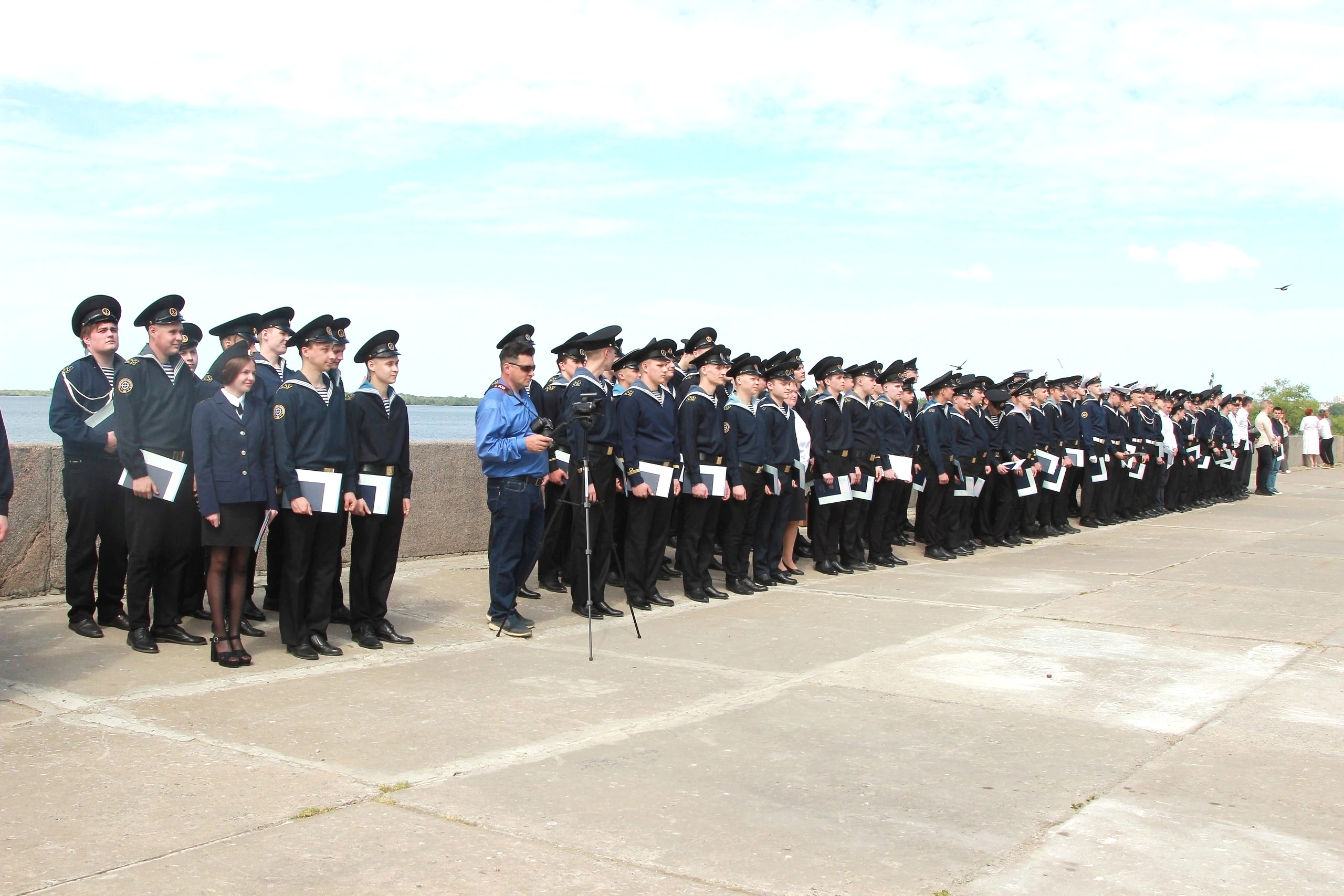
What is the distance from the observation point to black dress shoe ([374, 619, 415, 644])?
7.34 metres

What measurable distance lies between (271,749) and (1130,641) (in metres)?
5.54

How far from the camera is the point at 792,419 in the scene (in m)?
10.3

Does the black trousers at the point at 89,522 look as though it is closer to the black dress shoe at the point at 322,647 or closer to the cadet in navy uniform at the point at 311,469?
the cadet in navy uniform at the point at 311,469

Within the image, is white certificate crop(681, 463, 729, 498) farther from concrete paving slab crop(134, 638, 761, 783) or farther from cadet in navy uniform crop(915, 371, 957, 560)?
cadet in navy uniform crop(915, 371, 957, 560)

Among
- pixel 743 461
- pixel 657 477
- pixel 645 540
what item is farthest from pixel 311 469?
pixel 743 461

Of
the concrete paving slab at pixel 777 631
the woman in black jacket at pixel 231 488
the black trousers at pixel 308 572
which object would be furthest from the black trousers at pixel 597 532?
the woman in black jacket at pixel 231 488

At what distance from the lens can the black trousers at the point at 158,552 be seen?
22.6 feet

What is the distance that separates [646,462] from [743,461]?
4.20 feet

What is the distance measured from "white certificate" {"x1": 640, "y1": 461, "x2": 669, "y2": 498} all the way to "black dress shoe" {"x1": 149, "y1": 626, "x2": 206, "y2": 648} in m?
3.31

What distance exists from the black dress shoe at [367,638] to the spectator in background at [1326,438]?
34858 millimetres

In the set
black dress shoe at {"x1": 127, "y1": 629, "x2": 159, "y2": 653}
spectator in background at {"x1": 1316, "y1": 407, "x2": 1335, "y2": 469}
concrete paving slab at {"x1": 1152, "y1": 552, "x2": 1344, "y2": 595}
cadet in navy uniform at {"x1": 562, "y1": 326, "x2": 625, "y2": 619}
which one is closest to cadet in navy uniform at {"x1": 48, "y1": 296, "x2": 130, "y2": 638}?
black dress shoe at {"x1": 127, "y1": 629, "x2": 159, "y2": 653}

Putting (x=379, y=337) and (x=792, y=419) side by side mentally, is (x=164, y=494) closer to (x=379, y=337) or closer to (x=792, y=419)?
(x=379, y=337)

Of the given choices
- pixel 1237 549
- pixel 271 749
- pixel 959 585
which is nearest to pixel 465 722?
pixel 271 749

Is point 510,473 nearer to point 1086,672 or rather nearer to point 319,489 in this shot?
point 319,489
